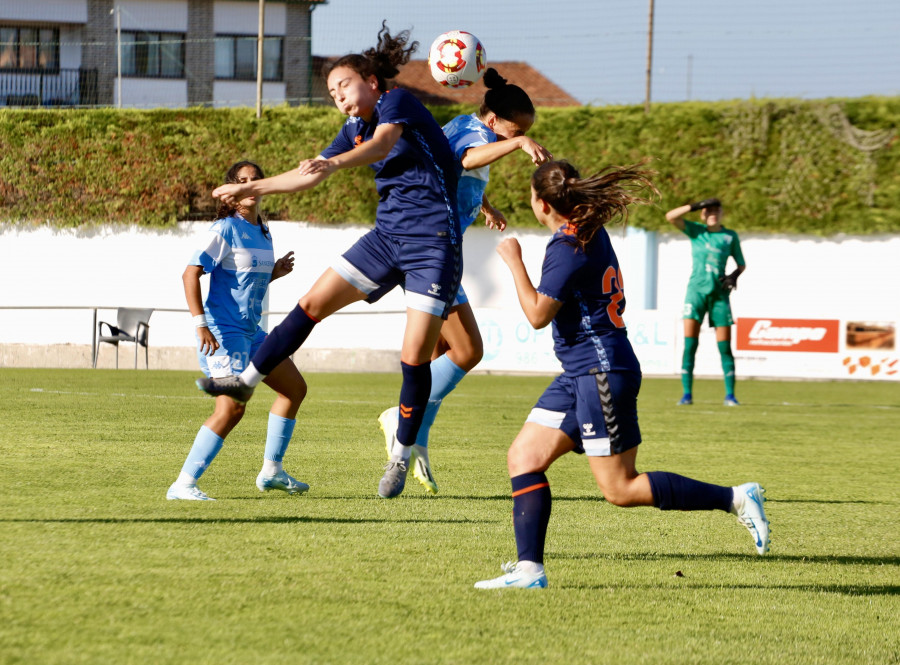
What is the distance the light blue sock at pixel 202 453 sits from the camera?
6.71 meters

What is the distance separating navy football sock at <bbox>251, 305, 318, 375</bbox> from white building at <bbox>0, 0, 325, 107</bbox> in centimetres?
3526

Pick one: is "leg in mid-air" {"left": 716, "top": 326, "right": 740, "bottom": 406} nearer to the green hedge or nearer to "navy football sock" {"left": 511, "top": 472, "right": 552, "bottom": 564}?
the green hedge

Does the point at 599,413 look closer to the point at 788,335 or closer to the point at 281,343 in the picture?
the point at 281,343

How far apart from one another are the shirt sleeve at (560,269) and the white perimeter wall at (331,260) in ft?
61.0

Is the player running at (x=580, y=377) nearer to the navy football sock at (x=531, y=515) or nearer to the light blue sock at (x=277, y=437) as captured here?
the navy football sock at (x=531, y=515)

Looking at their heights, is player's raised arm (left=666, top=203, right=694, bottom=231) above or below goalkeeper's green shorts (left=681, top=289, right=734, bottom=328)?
above

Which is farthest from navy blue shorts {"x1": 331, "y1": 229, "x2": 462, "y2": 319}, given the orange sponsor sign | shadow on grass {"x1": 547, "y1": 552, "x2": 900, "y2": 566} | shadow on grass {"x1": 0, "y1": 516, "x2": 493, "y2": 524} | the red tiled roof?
the red tiled roof

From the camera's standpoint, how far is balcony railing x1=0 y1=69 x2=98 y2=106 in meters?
37.4

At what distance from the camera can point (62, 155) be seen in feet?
92.7

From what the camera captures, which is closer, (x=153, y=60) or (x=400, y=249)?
(x=400, y=249)

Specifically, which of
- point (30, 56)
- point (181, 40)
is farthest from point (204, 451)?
point (181, 40)

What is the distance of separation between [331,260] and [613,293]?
22771 mm

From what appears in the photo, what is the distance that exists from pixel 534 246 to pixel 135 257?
953cm

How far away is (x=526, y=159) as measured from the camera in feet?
86.6
